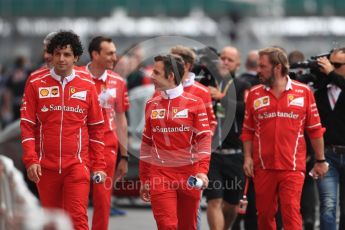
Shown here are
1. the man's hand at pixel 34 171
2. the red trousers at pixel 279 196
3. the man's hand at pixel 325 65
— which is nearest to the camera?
the man's hand at pixel 34 171

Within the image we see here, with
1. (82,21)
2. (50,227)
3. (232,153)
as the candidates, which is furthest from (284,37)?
(50,227)

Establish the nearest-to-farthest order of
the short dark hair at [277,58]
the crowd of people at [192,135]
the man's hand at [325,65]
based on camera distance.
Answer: the crowd of people at [192,135] → the short dark hair at [277,58] → the man's hand at [325,65]

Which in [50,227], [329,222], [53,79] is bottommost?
[329,222]

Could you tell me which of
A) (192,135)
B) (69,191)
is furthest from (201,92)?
(69,191)

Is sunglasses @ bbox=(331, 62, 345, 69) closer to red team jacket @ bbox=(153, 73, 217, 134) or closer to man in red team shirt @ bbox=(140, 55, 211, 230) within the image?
red team jacket @ bbox=(153, 73, 217, 134)

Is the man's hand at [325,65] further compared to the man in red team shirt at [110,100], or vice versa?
the man in red team shirt at [110,100]

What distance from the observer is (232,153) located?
46.6 ft

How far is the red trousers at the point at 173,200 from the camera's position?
1136 cm

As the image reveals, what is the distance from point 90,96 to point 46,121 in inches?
Result: 19.4

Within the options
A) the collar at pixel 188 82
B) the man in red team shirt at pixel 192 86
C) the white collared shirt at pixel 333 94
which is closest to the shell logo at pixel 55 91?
the man in red team shirt at pixel 192 86

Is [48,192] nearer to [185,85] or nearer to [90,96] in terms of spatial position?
[90,96]

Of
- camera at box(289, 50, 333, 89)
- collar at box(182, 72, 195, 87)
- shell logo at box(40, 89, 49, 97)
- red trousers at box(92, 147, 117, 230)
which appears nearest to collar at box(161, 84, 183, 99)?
shell logo at box(40, 89, 49, 97)

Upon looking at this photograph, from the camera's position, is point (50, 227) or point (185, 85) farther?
point (185, 85)

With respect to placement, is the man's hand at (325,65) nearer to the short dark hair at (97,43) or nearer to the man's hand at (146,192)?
the short dark hair at (97,43)
